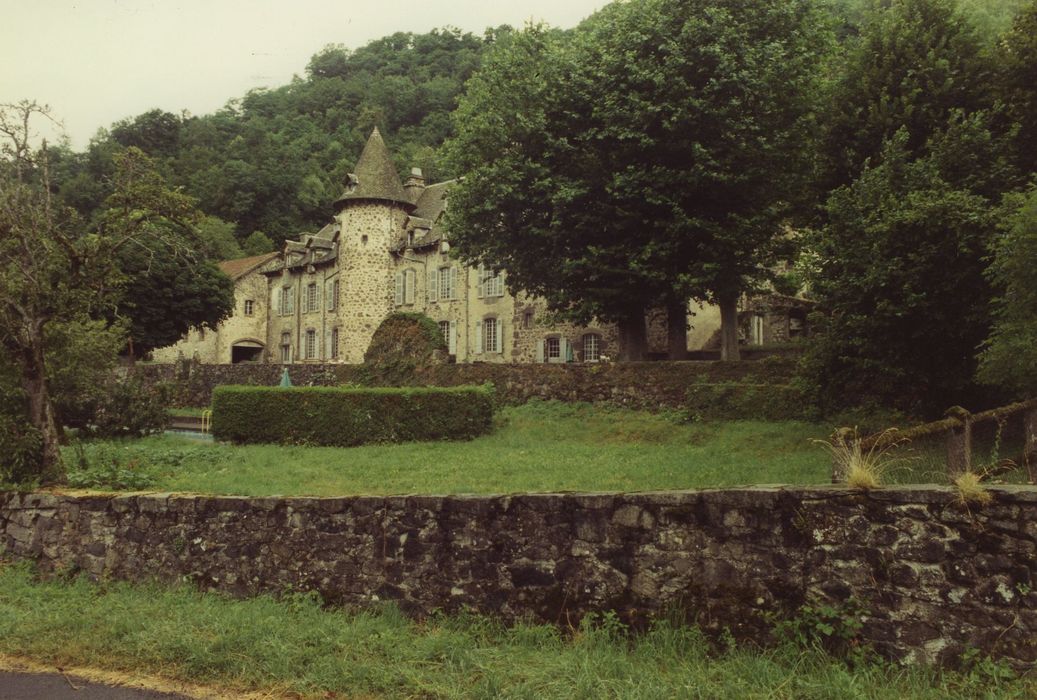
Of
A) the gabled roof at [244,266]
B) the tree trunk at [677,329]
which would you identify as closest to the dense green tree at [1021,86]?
the tree trunk at [677,329]

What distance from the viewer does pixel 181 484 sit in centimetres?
1326

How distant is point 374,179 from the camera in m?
44.3

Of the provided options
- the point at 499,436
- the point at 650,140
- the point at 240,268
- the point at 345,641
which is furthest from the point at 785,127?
the point at 240,268

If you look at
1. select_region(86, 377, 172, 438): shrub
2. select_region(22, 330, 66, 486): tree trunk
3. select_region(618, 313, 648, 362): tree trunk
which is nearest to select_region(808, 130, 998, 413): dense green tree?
select_region(618, 313, 648, 362): tree trunk

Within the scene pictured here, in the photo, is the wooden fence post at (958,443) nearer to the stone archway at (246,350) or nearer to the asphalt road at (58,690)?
the asphalt road at (58,690)

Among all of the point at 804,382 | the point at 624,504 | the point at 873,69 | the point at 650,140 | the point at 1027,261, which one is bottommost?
the point at 624,504

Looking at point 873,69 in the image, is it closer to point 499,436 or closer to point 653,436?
point 653,436

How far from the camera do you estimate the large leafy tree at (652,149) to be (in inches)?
817

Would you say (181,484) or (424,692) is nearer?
(424,692)

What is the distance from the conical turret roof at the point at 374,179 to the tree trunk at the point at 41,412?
32.4 m

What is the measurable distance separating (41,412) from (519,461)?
8902mm

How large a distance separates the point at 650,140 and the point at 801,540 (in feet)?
55.4

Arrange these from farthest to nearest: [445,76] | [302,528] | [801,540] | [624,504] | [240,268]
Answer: [445,76]
[240,268]
[302,528]
[624,504]
[801,540]

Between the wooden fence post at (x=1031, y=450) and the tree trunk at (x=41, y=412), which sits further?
the tree trunk at (x=41, y=412)
